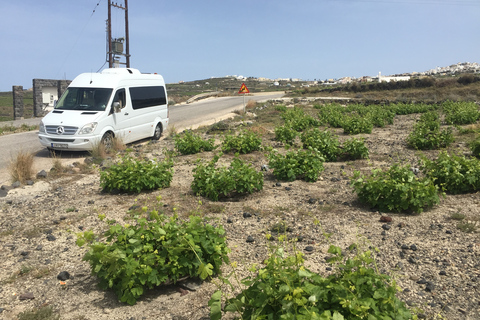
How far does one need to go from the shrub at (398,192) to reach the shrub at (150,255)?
10.1ft

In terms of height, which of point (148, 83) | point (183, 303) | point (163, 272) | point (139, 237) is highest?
point (148, 83)

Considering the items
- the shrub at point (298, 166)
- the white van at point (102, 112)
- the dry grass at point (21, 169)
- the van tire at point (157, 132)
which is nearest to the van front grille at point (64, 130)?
the white van at point (102, 112)

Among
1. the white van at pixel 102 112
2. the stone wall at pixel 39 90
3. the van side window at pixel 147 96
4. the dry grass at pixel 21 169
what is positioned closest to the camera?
the dry grass at pixel 21 169

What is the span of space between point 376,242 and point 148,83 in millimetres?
11456

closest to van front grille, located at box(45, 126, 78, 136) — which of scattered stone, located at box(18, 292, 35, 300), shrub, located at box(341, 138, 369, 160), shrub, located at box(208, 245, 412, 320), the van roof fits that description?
the van roof

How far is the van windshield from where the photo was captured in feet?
41.8

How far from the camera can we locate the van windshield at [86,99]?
1273 cm

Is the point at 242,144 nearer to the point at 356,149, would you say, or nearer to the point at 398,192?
the point at 356,149

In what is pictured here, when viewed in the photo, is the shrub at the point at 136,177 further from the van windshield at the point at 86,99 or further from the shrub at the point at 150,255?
the van windshield at the point at 86,99

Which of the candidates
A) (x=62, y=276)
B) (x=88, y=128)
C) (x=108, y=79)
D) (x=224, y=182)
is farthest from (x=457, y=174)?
(x=108, y=79)

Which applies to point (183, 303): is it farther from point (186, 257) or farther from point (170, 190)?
point (170, 190)

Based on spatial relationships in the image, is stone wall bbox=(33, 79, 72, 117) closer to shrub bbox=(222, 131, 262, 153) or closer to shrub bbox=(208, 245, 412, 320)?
shrub bbox=(222, 131, 262, 153)

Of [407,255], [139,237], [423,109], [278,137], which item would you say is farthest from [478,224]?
[423,109]

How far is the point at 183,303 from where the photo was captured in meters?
4.00
